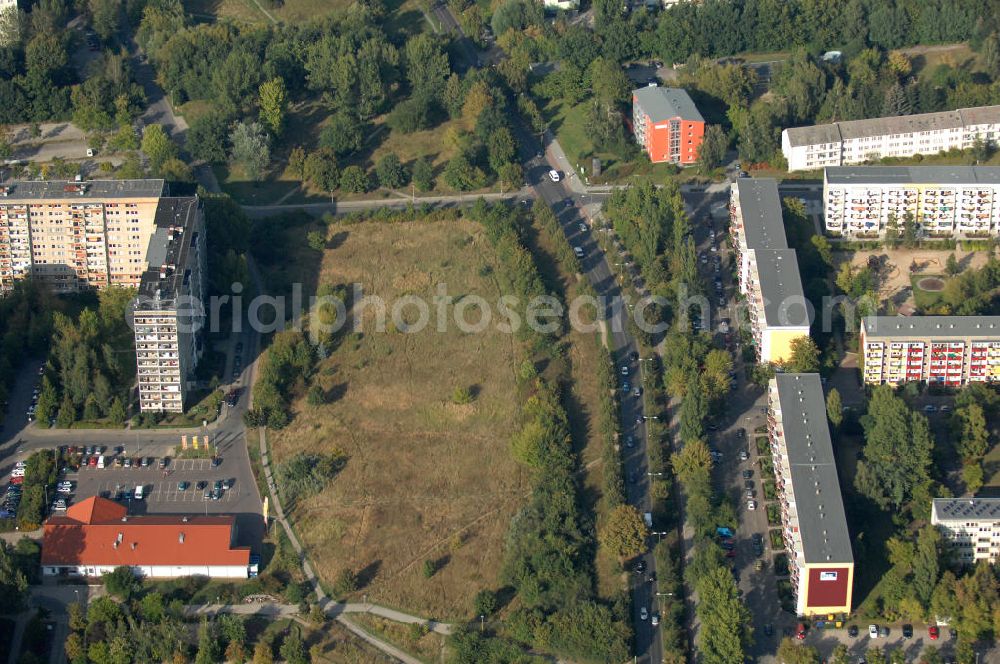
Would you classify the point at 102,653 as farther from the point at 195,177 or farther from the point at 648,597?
the point at 195,177

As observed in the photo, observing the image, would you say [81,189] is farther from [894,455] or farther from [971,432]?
[971,432]

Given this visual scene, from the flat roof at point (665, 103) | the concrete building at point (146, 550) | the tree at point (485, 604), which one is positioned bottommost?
the tree at point (485, 604)

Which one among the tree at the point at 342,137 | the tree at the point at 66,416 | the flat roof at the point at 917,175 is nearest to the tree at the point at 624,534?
the tree at the point at 66,416

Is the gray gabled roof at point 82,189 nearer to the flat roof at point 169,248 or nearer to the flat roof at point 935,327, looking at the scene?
the flat roof at point 169,248

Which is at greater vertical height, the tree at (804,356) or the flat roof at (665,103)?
the flat roof at (665,103)

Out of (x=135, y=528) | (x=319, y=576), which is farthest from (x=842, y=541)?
(x=135, y=528)

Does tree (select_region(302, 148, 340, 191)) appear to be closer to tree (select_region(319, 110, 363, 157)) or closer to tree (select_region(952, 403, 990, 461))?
tree (select_region(319, 110, 363, 157))
